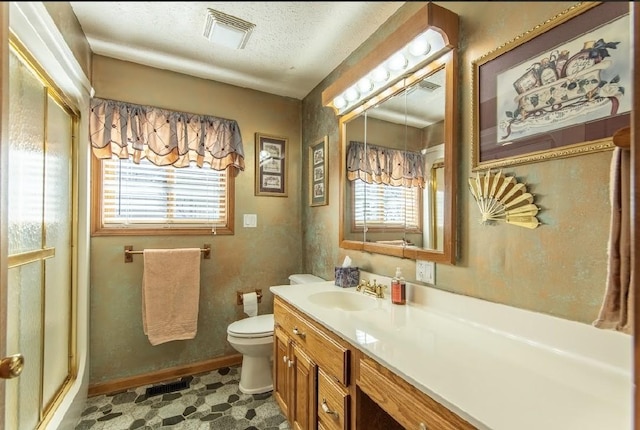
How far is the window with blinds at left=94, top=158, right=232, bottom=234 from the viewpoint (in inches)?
76.9

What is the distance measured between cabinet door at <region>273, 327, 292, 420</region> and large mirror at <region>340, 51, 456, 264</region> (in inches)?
26.5

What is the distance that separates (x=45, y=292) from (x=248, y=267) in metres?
1.21

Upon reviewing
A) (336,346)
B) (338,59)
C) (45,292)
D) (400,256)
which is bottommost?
(336,346)

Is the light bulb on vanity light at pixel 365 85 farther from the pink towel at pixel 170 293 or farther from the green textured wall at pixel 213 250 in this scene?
the pink towel at pixel 170 293

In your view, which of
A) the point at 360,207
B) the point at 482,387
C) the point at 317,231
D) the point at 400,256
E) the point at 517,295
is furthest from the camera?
the point at 317,231

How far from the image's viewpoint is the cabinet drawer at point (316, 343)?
1080 millimetres

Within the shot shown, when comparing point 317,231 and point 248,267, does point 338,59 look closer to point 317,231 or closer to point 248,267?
point 317,231

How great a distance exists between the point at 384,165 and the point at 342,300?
2.59ft

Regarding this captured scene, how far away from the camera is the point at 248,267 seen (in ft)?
7.69

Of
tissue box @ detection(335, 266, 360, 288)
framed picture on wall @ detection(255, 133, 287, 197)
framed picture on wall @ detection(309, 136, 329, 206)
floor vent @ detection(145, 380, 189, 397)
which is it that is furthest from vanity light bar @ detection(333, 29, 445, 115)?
floor vent @ detection(145, 380, 189, 397)

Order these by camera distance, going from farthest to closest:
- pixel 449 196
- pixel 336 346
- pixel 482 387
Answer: pixel 449 196, pixel 336 346, pixel 482 387

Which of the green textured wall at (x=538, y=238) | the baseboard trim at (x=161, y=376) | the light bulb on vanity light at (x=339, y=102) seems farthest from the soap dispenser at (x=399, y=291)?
the baseboard trim at (x=161, y=376)

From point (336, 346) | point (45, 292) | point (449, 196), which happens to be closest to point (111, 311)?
point (45, 292)

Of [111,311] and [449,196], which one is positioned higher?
[449,196]
